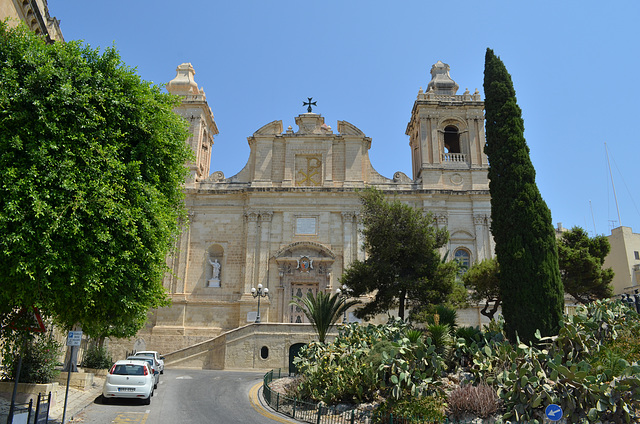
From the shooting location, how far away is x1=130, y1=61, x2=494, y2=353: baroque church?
32.0 meters

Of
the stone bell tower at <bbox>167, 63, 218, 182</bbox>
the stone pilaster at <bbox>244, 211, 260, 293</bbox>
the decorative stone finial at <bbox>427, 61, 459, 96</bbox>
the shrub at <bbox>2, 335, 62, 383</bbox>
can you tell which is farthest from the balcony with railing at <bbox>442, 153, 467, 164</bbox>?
the shrub at <bbox>2, 335, 62, 383</bbox>

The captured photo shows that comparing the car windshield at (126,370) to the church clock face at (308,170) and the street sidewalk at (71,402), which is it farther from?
the church clock face at (308,170)

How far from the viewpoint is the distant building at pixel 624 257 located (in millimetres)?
43719

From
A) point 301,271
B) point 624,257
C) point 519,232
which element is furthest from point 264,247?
point 624,257

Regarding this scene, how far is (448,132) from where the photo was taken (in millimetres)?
37531

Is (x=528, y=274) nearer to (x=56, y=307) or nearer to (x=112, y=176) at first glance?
(x=112, y=176)

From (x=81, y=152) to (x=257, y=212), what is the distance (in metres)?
22.6

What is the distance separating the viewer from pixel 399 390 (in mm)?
11688

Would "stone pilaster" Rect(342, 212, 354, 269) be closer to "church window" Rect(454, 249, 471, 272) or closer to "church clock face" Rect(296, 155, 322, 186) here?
"church clock face" Rect(296, 155, 322, 186)

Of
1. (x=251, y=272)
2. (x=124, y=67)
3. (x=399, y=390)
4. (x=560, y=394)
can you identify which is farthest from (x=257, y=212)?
(x=560, y=394)

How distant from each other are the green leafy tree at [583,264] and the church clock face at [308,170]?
16632 millimetres

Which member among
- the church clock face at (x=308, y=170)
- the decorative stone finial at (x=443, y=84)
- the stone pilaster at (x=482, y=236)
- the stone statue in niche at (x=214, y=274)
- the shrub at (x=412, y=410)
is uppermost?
the decorative stone finial at (x=443, y=84)

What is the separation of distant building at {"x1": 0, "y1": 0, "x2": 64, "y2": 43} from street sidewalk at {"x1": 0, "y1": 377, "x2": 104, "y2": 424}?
468 inches

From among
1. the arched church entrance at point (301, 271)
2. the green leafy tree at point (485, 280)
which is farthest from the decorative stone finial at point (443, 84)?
the green leafy tree at point (485, 280)
